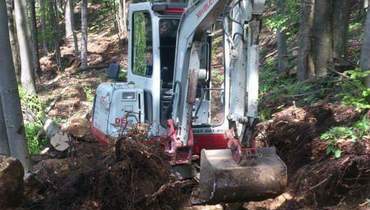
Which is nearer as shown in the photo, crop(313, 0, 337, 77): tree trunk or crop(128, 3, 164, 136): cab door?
crop(128, 3, 164, 136): cab door

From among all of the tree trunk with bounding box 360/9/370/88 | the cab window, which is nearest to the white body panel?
the cab window

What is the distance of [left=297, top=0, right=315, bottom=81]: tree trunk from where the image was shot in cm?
933

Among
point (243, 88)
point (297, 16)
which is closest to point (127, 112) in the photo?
point (243, 88)

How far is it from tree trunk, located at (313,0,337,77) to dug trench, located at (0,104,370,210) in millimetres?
1982

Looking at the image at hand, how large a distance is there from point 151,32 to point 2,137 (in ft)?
8.53

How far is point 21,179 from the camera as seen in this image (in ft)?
20.7

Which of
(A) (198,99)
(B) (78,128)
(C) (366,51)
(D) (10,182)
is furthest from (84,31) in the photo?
(C) (366,51)

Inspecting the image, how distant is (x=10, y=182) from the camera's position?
6102 mm

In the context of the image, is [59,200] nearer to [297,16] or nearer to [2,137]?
[2,137]

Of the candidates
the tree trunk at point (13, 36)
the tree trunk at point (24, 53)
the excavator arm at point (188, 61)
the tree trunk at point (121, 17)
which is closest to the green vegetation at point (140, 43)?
the excavator arm at point (188, 61)

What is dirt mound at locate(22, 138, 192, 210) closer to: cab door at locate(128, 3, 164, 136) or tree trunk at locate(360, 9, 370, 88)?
cab door at locate(128, 3, 164, 136)

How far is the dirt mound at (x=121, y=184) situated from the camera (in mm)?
6168

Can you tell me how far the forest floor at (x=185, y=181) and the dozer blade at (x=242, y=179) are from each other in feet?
2.98

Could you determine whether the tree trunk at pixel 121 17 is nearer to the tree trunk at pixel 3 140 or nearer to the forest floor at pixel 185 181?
the tree trunk at pixel 3 140
